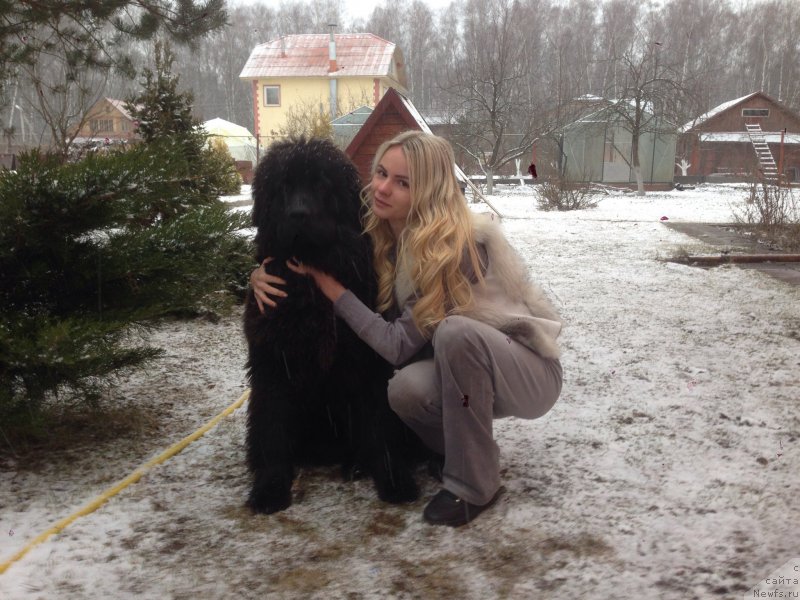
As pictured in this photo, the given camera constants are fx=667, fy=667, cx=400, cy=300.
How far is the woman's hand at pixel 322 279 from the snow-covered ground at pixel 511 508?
0.77 meters

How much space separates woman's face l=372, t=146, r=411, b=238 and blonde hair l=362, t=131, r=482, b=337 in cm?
2

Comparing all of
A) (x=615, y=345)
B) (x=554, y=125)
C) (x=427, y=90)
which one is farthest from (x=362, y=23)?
(x=615, y=345)

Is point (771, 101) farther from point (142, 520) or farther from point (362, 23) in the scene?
point (142, 520)

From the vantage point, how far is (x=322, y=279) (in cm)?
232

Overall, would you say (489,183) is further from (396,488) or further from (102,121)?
(396,488)

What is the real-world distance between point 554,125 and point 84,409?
965 inches

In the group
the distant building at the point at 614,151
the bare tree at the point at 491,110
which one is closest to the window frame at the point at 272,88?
the bare tree at the point at 491,110

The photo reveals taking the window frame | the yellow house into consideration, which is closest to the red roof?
the yellow house

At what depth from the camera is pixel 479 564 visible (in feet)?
6.43

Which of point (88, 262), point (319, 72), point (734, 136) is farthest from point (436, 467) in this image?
point (734, 136)

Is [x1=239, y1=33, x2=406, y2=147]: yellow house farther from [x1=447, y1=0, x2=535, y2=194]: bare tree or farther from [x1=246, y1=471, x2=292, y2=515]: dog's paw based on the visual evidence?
[x1=246, y1=471, x2=292, y2=515]: dog's paw

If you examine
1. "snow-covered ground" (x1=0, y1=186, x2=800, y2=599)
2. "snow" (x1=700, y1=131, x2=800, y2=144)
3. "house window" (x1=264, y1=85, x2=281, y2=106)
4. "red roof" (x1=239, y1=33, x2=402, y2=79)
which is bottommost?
"snow-covered ground" (x1=0, y1=186, x2=800, y2=599)

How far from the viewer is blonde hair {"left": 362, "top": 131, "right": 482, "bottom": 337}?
2.27 metres

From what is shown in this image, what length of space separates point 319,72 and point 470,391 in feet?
115
